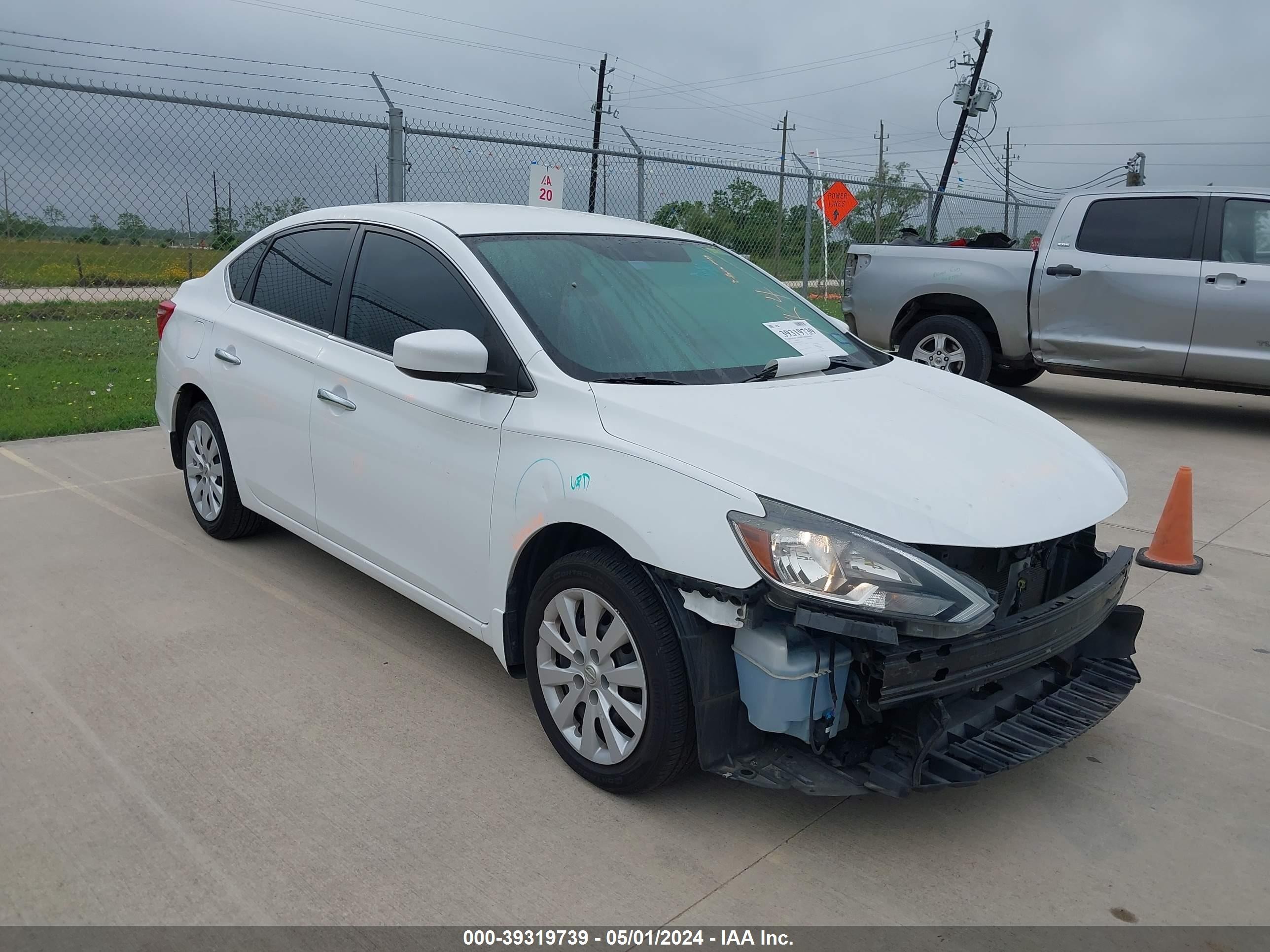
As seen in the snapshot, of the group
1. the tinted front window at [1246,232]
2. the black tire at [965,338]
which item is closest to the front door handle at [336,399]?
the black tire at [965,338]

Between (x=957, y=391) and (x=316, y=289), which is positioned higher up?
(x=316, y=289)

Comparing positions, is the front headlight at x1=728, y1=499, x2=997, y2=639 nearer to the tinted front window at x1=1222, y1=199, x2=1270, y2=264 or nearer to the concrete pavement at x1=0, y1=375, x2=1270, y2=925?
the concrete pavement at x1=0, y1=375, x2=1270, y2=925

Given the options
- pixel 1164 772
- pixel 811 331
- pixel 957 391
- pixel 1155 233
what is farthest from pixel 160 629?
pixel 1155 233

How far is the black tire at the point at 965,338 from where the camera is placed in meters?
9.32

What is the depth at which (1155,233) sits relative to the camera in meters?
8.52

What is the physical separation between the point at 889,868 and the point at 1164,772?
115 centimetres

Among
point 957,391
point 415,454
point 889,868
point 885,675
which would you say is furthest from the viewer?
point 957,391

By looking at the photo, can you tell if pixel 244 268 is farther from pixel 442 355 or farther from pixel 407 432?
pixel 442 355

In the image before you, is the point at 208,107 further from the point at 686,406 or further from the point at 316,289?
the point at 686,406

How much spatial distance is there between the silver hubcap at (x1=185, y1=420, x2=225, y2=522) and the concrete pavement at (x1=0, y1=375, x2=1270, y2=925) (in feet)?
1.79

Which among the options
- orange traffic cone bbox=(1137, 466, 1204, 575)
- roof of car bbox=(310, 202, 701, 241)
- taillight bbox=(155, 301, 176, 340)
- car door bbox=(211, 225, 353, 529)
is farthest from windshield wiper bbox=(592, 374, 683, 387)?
orange traffic cone bbox=(1137, 466, 1204, 575)

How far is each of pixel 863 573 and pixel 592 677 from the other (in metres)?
0.88

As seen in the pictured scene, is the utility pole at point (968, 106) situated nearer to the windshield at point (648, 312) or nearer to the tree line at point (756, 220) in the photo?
the tree line at point (756, 220)

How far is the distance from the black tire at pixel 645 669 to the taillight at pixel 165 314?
127 inches
